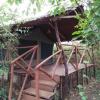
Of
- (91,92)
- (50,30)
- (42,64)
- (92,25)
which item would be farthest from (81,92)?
(92,25)

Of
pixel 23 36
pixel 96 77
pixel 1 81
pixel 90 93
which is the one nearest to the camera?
pixel 1 81

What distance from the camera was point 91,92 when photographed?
8.67 m

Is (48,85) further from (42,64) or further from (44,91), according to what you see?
(42,64)

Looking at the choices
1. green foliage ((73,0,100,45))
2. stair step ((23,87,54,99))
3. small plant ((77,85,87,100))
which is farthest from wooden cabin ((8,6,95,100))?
green foliage ((73,0,100,45))

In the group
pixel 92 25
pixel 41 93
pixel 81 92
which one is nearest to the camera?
pixel 92 25

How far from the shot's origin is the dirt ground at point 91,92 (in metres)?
8.05

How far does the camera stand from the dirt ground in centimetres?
805

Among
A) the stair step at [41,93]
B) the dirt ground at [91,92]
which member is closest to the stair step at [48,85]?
the stair step at [41,93]

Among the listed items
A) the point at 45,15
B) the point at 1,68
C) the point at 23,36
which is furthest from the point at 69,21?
the point at 1,68

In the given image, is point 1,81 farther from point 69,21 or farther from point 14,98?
point 69,21

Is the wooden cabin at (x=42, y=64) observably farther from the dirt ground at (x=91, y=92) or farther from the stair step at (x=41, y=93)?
the dirt ground at (x=91, y=92)

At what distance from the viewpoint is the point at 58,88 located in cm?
771

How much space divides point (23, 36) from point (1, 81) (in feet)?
7.79

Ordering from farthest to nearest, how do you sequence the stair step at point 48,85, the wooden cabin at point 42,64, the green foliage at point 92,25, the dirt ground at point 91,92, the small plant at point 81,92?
the dirt ground at point 91,92 < the small plant at point 81,92 < the stair step at point 48,85 < the wooden cabin at point 42,64 < the green foliage at point 92,25
